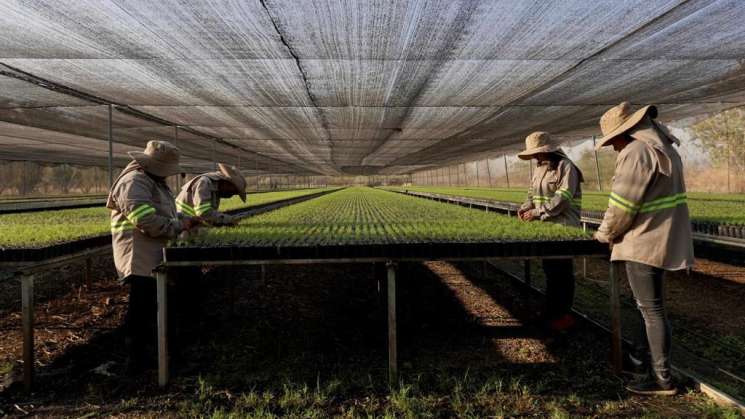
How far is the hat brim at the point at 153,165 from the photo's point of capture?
123 inches

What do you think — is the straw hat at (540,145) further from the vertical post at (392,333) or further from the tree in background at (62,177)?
the tree in background at (62,177)

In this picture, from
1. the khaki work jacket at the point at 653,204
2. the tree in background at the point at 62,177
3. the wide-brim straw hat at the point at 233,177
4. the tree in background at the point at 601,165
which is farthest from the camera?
the tree in background at the point at 601,165

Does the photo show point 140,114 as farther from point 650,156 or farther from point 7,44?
point 650,156

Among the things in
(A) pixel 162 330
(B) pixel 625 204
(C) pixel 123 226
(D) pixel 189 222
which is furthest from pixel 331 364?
(B) pixel 625 204

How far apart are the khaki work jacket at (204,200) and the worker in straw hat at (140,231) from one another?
0.72 metres

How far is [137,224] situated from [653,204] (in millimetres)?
3310

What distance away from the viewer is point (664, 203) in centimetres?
254

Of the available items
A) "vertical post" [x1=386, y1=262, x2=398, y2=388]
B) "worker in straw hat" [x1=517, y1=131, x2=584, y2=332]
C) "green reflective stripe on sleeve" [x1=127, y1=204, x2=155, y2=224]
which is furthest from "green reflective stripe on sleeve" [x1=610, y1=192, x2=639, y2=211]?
"green reflective stripe on sleeve" [x1=127, y1=204, x2=155, y2=224]

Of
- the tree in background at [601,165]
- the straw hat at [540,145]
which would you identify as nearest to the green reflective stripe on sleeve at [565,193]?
the straw hat at [540,145]

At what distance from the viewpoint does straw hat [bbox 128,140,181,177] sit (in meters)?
3.15

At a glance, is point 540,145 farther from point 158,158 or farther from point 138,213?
point 138,213

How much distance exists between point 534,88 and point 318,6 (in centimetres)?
385

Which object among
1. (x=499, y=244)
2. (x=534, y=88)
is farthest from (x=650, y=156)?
(x=534, y=88)

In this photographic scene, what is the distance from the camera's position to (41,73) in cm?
526
